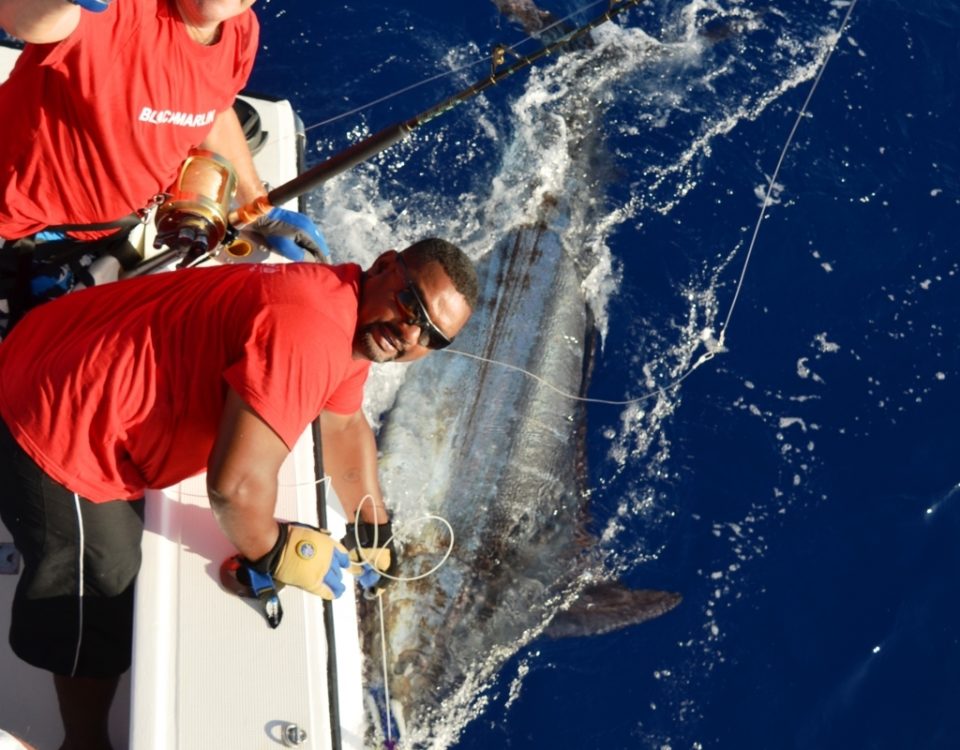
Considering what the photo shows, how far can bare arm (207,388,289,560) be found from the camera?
253cm

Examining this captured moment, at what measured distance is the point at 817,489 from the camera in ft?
16.8

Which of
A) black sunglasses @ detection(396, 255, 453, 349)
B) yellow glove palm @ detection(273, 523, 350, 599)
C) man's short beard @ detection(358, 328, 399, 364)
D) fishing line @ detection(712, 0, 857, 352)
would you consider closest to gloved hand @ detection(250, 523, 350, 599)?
yellow glove palm @ detection(273, 523, 350, 599)

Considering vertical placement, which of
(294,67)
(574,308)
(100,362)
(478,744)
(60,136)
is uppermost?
(60,136)

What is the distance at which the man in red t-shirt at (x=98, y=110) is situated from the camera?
118 inches

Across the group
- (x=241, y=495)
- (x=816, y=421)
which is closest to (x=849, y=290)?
(x=816, y=421)

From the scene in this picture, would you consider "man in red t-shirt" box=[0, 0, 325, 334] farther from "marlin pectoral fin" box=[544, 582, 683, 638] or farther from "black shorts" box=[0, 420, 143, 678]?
"marlin pectoral fin" box=[544, 582, 683, 638]

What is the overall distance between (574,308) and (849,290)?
1623mm

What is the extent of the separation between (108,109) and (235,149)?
33.0 inches

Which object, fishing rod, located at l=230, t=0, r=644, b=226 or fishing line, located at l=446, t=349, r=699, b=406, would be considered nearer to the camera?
fishing rod, located at l=230, t=0, r=644, b=226

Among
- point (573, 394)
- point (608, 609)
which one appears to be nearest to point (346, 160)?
point (573, 394)

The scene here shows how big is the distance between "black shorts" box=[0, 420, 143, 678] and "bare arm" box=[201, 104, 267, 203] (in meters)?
1.45

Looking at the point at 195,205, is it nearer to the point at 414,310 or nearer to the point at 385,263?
the point at 385,263

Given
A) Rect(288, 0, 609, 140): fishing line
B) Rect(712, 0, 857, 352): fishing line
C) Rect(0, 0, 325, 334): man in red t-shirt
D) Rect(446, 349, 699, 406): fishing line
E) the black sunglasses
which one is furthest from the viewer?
Rect(288, 0, 609, 140): fishing line

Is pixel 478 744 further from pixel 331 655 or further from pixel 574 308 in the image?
pixel 574 308
